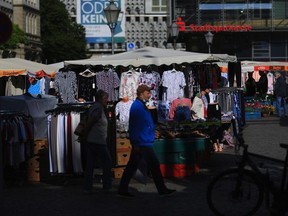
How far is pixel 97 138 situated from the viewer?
11859mm

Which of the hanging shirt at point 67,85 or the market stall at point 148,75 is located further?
the hanging shirt at point 67,85

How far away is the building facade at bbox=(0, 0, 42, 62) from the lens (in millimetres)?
87875

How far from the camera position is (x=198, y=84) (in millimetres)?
21219

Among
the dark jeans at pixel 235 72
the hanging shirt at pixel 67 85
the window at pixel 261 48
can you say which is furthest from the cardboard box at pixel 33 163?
the window at pixel 261 48

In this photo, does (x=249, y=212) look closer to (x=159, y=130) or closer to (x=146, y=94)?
(x=146, y=94)

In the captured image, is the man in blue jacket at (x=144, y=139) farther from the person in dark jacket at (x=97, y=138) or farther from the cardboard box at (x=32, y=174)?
the cardboard box at (x=32, y=174)

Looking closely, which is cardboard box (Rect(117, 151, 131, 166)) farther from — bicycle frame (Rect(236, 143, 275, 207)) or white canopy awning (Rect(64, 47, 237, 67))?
white canopy awning (Rect(64, 47, 237, 67))

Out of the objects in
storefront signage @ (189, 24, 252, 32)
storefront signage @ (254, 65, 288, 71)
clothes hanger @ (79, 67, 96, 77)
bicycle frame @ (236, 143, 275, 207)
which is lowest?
bicycle frame @ (236, 143, 275, 207)

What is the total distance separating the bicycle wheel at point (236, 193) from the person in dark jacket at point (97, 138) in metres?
2.93

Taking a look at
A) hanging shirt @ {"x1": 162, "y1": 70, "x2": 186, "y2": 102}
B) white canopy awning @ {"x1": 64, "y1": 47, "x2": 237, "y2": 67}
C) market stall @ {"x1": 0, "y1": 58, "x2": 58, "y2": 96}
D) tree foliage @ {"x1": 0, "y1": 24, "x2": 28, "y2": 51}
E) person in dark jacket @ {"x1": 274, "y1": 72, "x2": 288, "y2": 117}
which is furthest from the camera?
tree foliage @ {"x1": 0, "y1": 24, "x2": 28, "y2": 51}

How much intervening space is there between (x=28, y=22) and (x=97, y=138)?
3230 inches

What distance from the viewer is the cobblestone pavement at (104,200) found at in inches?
405

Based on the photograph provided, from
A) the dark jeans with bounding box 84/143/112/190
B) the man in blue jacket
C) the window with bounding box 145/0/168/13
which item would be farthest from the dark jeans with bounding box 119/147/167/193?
the window with bounding box 145/0/168/13

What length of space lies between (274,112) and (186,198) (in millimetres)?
24750
